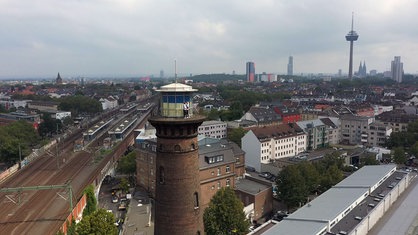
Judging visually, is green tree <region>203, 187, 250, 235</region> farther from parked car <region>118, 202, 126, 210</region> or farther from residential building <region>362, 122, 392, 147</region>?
residential building <region>362, 122, 392, 147</region>

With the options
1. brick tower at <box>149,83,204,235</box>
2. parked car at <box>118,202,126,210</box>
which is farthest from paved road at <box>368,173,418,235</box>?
parked car at <box>118,202,126,210</box>

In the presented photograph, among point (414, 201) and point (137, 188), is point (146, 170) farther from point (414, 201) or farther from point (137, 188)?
point (414, 201)

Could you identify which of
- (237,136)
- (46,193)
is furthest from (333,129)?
(46,193)

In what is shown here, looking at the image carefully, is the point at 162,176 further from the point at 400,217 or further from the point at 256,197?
the point at 256,197

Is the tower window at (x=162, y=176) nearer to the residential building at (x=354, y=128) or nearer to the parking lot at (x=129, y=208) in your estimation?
the parking lot at (x=129, y=208)

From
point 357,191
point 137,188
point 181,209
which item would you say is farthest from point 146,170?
point 181,209

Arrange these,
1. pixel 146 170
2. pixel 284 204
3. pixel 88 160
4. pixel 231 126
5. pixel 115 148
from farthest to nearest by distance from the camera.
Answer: pixel 231 126 < pixel 115 148 < pixel 88 160 < pixel 146 170 < pixel 284 204
